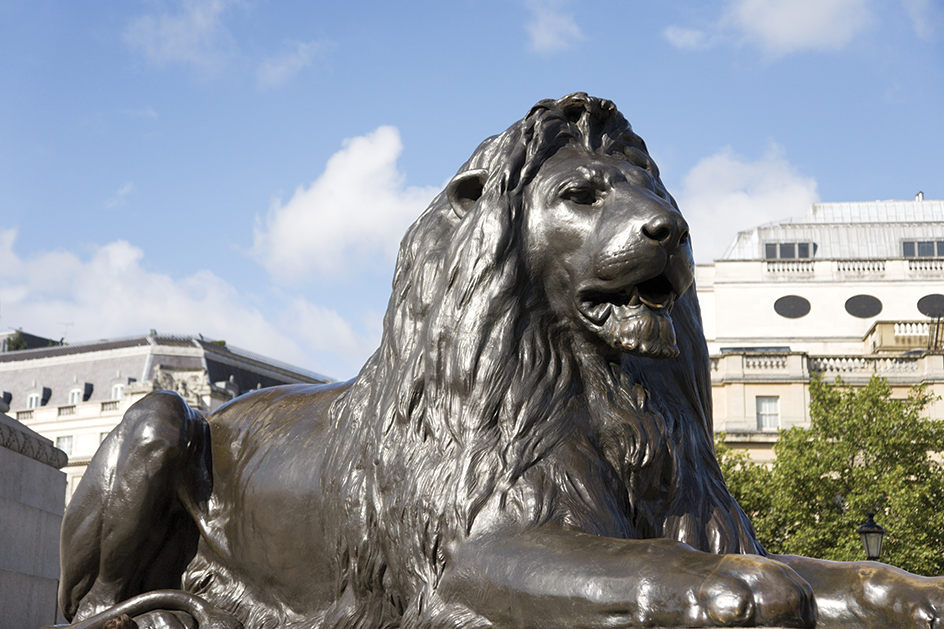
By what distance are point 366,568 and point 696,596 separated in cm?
111

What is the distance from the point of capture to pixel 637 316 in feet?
9.05

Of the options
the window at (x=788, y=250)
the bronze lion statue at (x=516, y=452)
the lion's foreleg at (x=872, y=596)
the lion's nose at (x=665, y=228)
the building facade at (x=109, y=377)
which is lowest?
the lion's foreleg at (x=872, y=596)

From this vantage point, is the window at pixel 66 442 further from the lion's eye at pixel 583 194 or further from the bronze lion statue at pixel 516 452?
the lion's eye at pixel 583 194

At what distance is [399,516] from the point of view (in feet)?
9.19

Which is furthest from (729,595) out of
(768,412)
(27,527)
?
(768,412)

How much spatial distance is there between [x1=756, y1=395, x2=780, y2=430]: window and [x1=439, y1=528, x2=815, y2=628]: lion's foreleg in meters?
33.8

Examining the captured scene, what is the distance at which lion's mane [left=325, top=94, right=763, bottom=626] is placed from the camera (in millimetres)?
2695

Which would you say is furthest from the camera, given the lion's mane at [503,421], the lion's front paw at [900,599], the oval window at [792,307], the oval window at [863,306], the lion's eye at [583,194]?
the oval window at [792,307]

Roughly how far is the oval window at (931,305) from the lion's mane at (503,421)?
44.5 metres

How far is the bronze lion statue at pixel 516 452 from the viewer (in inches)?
100

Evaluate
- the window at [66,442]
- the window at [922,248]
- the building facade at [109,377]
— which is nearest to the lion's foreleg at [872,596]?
the window at [922,248]

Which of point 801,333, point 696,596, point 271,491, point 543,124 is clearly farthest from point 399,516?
point 801,333

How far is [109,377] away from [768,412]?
43465mm

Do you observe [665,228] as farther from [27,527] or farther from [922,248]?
[922,248]
